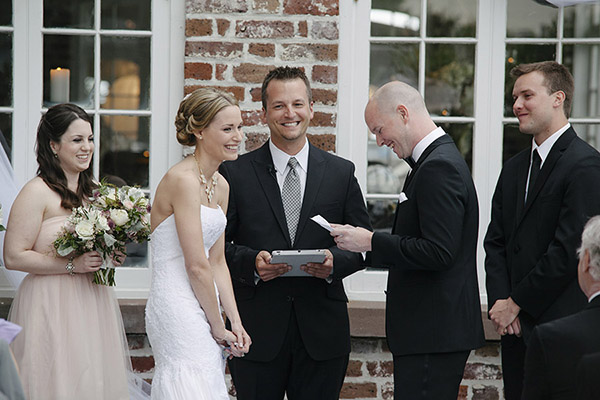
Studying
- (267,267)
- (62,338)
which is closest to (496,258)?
(267,267)

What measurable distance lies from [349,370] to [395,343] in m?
1.27

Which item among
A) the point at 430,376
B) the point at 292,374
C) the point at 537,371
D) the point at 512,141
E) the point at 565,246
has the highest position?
the point at 512,141

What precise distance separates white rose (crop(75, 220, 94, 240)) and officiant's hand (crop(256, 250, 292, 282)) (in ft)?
2.48

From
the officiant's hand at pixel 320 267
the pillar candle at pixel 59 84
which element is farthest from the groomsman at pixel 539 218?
the pillar candle at pixel 59 84

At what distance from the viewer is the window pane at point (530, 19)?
4.74 metres

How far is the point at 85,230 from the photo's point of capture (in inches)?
140

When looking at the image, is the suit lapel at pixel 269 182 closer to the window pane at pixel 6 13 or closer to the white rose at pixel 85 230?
the white rose at pixel 85 230

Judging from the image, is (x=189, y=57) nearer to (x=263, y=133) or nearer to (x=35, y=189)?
(x=263, y=133)

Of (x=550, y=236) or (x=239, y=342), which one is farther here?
(x=550, y=236)

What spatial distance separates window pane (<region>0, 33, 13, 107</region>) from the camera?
15.5 feet

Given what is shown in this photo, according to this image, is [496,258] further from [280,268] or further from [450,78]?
[450,78]

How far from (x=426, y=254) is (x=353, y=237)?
376 millimetres

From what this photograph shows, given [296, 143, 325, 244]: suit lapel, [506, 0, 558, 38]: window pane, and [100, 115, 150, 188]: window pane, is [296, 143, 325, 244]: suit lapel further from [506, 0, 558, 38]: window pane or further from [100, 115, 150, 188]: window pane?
[506, 0, 558, 38]: window pane

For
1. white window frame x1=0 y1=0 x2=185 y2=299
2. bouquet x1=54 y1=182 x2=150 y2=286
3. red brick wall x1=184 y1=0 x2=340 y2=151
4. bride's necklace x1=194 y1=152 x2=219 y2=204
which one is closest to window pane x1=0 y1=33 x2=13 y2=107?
white window frame x1=0 y1=0 x2=185 y2=299
